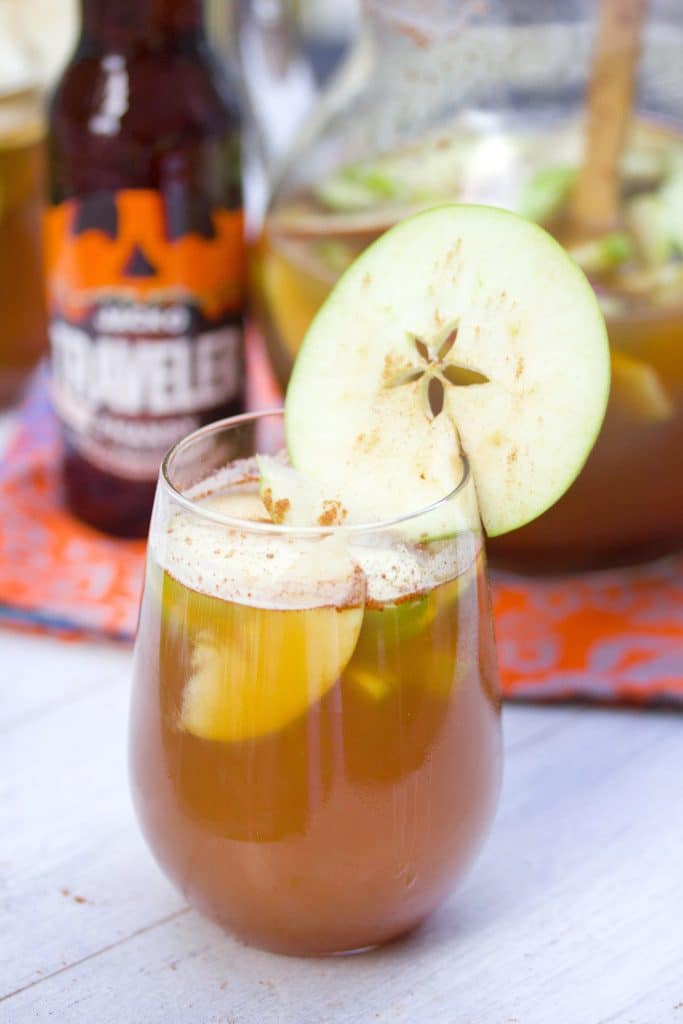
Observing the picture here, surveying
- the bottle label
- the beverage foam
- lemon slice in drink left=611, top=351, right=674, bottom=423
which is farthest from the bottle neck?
the beverage foam

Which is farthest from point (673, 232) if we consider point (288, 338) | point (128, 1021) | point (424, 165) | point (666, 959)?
point (128, 1021)

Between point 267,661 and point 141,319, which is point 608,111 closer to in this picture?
point 141,319

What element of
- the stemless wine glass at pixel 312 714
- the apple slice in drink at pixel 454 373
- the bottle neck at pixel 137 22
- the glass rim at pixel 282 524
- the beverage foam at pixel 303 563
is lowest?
the stemless wine glass at pixel 312 714

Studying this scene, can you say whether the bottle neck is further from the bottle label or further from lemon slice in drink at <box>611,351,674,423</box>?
lemon slice in drink at <box>611,351,674,423</box>

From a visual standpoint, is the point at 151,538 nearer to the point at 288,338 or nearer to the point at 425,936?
the point at 425,936

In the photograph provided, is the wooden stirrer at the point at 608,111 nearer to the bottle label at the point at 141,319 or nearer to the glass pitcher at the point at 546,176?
the glass pitcher at the point at 546,176

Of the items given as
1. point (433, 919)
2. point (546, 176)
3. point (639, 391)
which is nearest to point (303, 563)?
point (433, 919)

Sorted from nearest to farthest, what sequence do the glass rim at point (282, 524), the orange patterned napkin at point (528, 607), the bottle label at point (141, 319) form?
the glass rim at point (282, 524) < the orange patterned napkin at point (528, 607) < the bottle label at point (141, 319)

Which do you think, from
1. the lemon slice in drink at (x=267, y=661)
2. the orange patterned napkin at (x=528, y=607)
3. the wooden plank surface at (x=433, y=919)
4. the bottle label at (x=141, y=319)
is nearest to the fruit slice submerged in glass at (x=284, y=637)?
the lemon slice in drink at (x=267, y=661)
